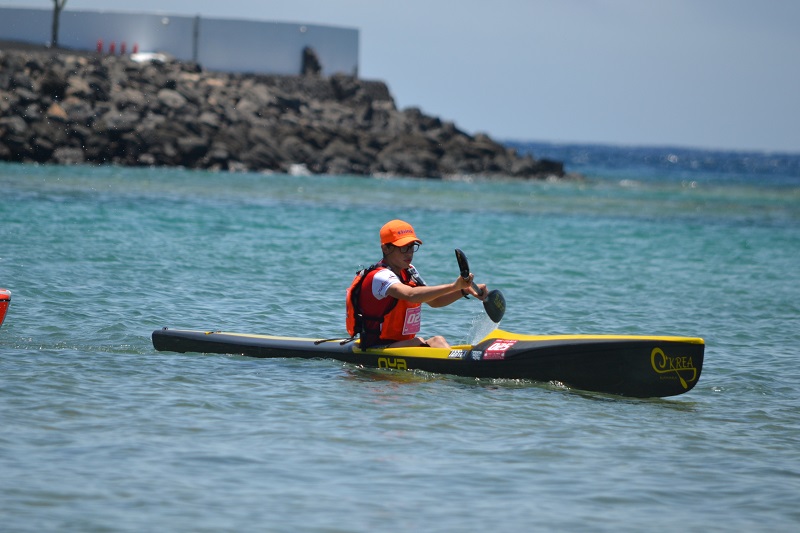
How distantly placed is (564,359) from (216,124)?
3739cm

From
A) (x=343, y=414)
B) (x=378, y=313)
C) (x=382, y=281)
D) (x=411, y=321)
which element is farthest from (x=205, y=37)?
(x=343, y=414)

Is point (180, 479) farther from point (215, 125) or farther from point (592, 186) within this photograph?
point (592, 186)

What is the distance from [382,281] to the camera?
8.97 metres

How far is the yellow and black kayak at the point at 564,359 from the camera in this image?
8.61 m

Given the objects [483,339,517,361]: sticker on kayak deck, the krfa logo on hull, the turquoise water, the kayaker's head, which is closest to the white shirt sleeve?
the kayaker's head

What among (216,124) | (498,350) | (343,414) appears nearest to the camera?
(343,414)

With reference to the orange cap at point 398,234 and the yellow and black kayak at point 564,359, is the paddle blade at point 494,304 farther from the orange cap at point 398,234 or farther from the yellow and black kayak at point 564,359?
the orange cap at point 398,234

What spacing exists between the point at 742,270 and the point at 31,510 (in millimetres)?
16299

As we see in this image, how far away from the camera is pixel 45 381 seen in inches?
335

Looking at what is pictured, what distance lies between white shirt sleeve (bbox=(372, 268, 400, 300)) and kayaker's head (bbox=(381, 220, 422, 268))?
116 millimetres

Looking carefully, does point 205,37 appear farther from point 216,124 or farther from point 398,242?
point 398,242

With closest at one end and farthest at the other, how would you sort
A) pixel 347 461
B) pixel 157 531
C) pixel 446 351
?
pixel 157 531 → pixel 347 461 → pixel 446 351

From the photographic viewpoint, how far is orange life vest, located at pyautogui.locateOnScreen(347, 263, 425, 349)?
9.14 m

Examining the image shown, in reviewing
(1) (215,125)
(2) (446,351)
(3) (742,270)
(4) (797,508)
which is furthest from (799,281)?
(1) (215,125)
